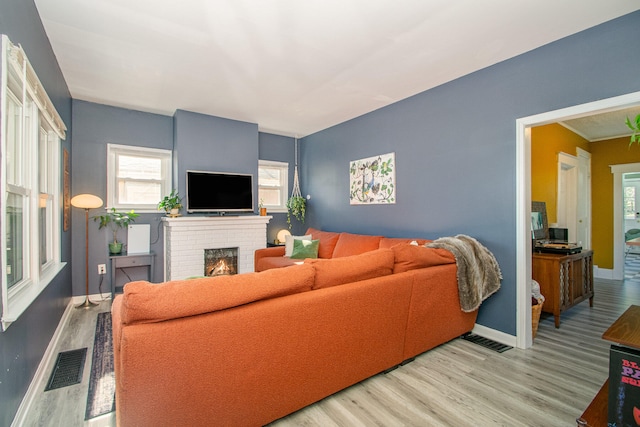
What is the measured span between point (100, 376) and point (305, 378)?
1.65 m

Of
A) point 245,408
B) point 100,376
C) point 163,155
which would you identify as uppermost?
point 163,155

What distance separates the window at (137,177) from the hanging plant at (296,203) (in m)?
2.09

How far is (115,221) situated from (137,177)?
2.34 ft

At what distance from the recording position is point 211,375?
1.45 metres

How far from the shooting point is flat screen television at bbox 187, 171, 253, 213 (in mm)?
4488

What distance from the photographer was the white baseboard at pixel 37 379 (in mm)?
1747

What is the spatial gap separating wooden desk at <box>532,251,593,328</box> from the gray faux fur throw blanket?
717 mm

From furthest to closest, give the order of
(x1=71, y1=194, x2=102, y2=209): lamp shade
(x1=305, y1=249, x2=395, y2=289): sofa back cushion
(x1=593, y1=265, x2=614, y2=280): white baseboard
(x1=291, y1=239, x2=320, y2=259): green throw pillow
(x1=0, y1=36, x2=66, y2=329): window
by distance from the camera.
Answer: (x1=593, y1=265, x2=614, y2=280): white baseboard, (x1=291, y1=239, x2=320, y2=259): green throw pillow, (x1=71, y1=194, x2=102, y2=209): lamp shade, (x1=305, y1=249, x2=395, y2=289): sofa back cushion, (x1=0, y1=36, x2=66, y2=329): window

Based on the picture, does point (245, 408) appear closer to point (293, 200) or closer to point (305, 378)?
point (305, 378)

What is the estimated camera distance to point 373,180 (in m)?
4.38

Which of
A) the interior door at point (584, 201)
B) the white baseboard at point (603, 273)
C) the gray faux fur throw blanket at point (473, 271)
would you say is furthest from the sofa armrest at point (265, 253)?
the white baseboard at point (603, 273)

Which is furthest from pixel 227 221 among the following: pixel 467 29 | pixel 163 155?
pixel 467 29

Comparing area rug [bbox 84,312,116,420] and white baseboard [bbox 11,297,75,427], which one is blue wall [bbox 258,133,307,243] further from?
white baseboard [bbox 11,297,75,427]

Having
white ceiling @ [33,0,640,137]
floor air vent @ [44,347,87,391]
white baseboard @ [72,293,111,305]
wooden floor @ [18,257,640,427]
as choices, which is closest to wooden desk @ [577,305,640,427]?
wooden floor @ [18,257,640,427]
